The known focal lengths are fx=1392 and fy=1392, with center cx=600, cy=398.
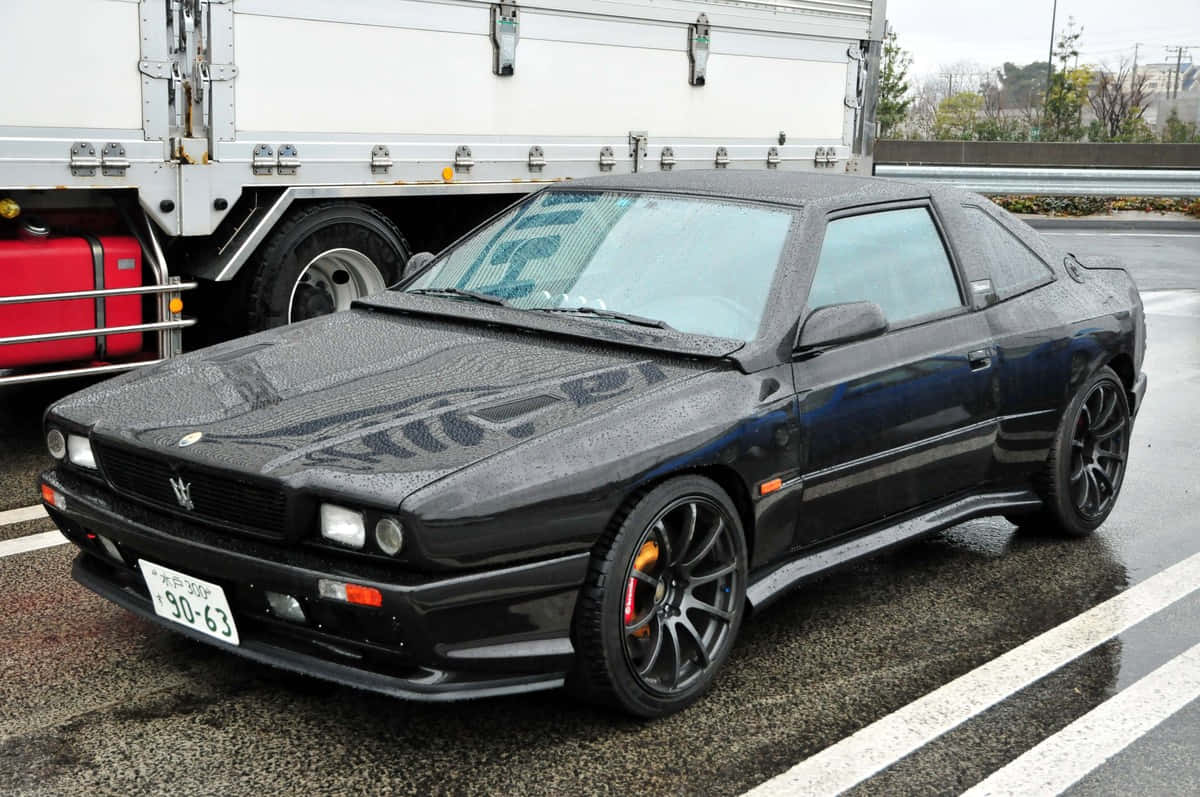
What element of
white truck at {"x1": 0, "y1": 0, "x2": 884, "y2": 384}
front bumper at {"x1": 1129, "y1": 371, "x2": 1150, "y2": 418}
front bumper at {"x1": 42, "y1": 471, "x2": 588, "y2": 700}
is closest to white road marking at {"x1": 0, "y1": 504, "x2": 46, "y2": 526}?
white truck at {"x1": 0, "y1": 0, "x2": 884, "y2": 384}

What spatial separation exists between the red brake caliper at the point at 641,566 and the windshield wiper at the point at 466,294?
3.81 ft

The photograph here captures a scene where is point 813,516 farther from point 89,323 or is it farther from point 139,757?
point 89,323

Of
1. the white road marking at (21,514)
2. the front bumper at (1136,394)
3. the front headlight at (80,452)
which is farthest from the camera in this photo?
the front bumper at (1136,394)

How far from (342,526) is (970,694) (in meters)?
1.90

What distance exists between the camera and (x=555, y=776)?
339cm

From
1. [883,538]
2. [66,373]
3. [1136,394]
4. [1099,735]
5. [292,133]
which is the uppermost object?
[292,133]

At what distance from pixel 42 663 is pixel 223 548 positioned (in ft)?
3.22

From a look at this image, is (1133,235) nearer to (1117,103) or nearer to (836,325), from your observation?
(836,325)

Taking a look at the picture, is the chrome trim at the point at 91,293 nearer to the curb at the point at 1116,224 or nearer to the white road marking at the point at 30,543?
the white road marking at the point at 30,543

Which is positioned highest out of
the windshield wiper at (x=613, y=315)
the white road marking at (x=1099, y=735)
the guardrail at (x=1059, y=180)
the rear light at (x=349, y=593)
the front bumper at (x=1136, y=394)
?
the guardrail at (x=1059, y=180)

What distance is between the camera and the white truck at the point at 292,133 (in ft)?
20.9

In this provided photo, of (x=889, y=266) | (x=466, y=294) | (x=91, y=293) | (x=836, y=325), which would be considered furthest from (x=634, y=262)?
(x=91, y=293)

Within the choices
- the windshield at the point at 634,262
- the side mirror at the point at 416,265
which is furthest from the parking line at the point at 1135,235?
the windshield at the point at 634,262

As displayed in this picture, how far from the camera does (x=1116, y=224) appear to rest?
21094 mm
